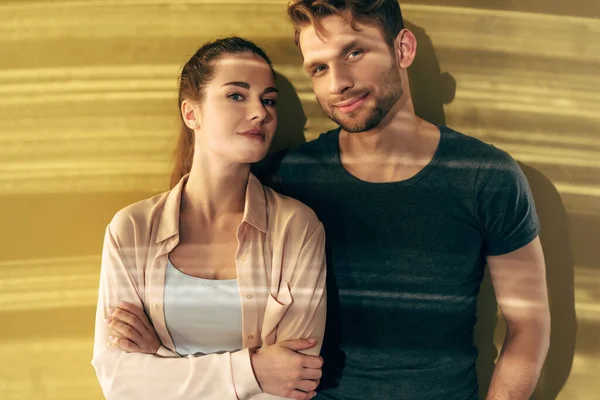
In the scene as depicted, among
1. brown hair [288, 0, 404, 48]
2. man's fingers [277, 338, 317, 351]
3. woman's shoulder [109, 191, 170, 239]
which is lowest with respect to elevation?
man's fingers [277, 338, 317, 351]

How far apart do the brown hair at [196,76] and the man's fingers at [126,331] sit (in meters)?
0.29

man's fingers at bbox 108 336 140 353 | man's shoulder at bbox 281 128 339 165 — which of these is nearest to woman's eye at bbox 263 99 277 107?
man's shoulder at bbox 281 128 339 165

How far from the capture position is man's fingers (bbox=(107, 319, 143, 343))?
3.50 feet

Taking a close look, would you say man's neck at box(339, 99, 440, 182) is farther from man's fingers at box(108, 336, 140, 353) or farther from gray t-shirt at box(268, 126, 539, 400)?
man's fingers at box(108, 336, 140, 353)

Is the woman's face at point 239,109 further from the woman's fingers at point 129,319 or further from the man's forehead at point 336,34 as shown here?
the woman's fingers at point 129,319

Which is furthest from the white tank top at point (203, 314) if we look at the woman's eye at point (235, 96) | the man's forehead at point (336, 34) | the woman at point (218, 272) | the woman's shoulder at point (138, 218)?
the man's forehead at point (336, 34)

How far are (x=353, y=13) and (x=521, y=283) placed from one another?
0.62 m

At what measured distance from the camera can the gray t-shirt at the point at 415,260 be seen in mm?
1104

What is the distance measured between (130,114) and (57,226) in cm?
30

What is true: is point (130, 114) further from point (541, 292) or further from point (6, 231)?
point (541, 292)

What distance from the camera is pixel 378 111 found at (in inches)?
42.9

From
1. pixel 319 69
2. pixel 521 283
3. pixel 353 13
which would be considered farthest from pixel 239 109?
pixel 521 283

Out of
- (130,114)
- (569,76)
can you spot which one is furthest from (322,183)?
(569,76)

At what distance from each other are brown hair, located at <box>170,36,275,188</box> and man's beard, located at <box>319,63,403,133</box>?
190 mm
